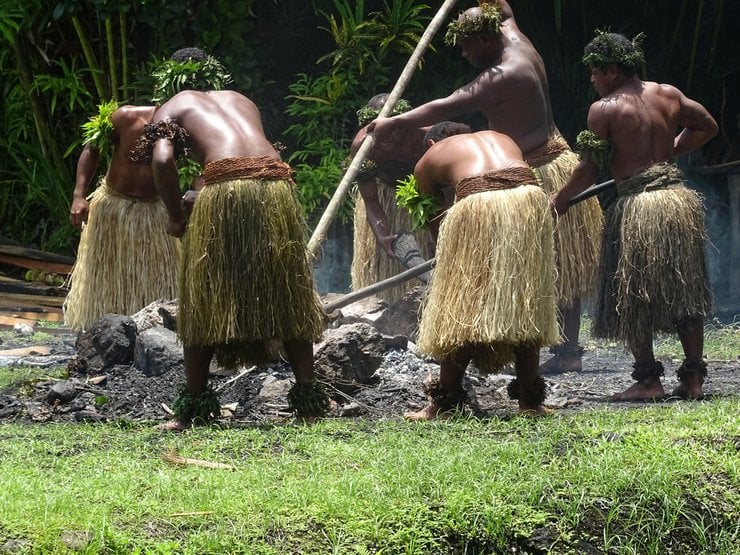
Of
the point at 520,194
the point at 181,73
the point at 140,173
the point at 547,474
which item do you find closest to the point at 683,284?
the point at 520,194

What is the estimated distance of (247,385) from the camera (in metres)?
5.46

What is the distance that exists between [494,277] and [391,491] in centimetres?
140

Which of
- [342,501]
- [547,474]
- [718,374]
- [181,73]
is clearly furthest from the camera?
[718,374]

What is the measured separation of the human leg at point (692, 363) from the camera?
16.9 ft

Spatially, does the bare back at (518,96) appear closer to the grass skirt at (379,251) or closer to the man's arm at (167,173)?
the grass skirt at (379,251)

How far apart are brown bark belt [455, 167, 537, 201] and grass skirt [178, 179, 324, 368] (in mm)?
→ 723

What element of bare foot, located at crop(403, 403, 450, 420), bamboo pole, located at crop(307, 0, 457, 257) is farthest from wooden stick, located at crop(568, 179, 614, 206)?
bare foot, located at crop(403, 403, 450, 420)

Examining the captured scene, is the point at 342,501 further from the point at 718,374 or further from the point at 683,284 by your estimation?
the point at 718,374

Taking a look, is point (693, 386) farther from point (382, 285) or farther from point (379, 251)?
point (379, 251)

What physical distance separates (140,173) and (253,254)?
2.04 m

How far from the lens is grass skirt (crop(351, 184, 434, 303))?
6.80 meters

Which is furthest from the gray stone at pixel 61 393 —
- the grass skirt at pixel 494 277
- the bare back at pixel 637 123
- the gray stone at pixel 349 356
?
the bare back at pixel 637 123

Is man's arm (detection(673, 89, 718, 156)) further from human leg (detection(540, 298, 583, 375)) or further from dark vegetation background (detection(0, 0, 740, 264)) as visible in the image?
dark vegetation background (detection(0, 0, 740, 264))

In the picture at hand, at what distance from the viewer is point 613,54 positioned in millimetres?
5352
